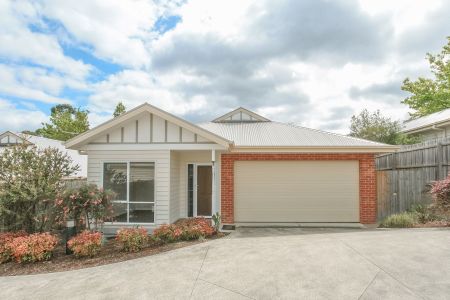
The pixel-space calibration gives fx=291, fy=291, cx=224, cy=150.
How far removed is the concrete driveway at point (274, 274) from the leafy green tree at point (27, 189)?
2.41 metres

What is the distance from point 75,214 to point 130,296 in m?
3.93

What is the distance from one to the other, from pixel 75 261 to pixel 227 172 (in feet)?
19.0

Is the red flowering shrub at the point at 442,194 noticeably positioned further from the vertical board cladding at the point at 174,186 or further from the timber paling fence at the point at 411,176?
the vertical board cladding at the point at 174,186

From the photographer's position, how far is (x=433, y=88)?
26875mm

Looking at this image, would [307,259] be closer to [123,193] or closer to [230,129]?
[123,193]

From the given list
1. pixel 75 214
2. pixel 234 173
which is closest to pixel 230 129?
pixel 234 173

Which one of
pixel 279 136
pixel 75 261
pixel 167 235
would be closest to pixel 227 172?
pixel 279 136

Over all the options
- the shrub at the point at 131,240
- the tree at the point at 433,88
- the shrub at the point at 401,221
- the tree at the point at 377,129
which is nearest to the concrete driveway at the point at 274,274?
the shrub at the point at 131,240

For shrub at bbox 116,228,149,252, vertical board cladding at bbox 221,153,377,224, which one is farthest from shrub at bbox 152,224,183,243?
vertical board cladding at bbox 221,153,377,224

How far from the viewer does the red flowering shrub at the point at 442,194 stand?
27.0ft

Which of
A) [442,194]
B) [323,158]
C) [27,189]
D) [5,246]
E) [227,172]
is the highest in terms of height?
[323,158]

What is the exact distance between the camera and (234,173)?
1108 cm

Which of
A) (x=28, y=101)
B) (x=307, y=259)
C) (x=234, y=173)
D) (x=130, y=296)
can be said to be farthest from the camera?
(x=28, y=101)

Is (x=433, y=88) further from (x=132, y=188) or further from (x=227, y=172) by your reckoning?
(x=132, y=188)
